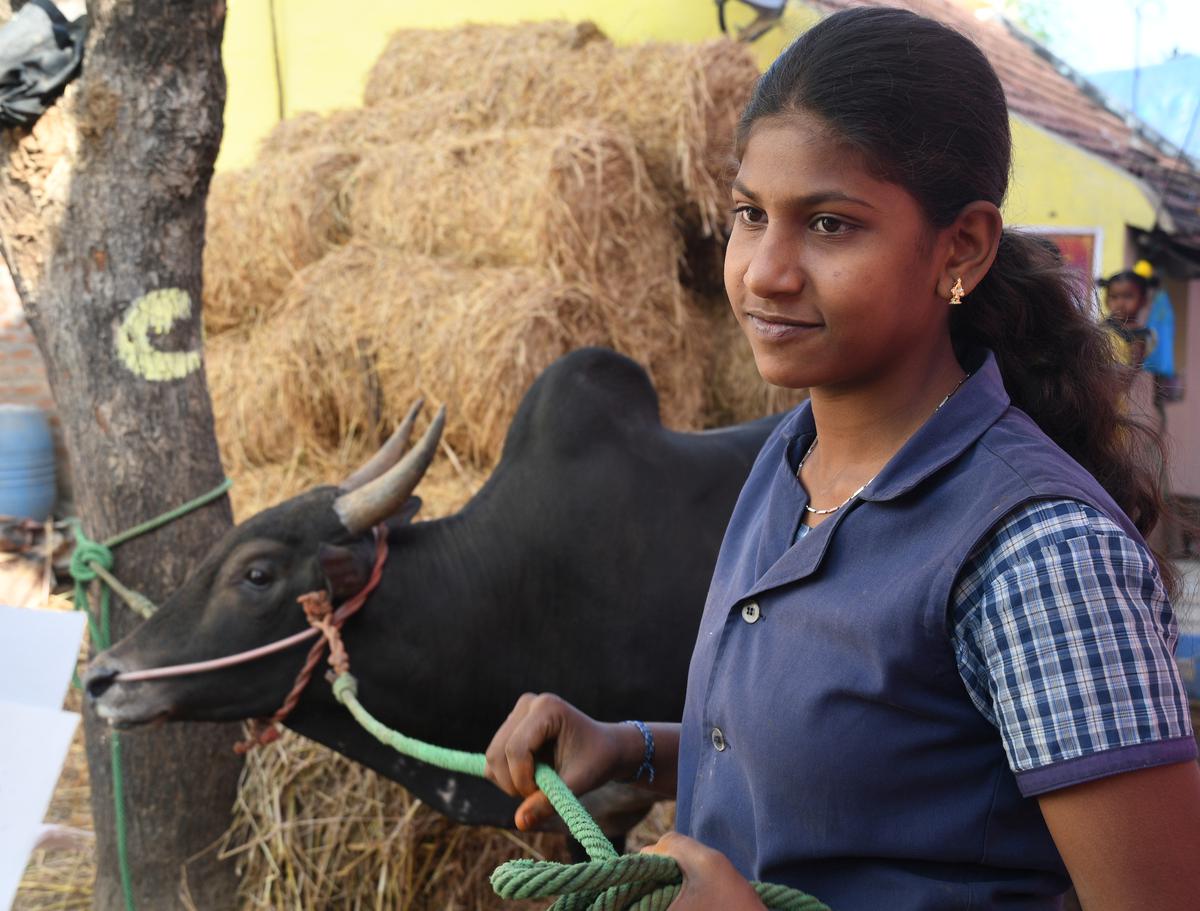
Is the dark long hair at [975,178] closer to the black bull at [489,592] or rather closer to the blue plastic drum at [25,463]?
the black bull at [489,592]

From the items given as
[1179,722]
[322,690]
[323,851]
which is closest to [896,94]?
[1179,722]

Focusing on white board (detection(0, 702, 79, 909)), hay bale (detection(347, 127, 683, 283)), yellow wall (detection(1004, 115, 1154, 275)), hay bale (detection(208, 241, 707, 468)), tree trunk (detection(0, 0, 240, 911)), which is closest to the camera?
white board (detection(0, 702, 79, 909))

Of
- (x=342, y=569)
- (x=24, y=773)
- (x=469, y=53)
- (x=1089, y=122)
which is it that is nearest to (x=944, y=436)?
(x=24, y=773)

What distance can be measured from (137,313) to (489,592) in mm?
1215

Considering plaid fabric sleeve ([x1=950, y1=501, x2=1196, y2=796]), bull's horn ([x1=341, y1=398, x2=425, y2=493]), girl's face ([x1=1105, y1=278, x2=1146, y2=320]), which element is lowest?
girl's face ([x1=1105, y1=278, x2=1146, y2=320])

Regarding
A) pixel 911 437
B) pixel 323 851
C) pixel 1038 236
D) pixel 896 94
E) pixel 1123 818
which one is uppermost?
pixel 896 94

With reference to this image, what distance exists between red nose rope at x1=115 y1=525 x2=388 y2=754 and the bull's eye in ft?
0.32

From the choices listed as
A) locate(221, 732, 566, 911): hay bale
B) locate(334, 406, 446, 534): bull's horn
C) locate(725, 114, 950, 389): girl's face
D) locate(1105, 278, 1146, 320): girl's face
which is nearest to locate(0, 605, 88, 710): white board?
locate(725, 114, 950, 389): girl's face

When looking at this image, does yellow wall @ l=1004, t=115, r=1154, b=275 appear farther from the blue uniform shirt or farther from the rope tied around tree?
the rope tied around tree

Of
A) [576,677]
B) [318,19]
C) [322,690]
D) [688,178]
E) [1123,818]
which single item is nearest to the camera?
[1123,818]

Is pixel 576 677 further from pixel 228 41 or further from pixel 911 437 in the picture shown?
pixel 228 41

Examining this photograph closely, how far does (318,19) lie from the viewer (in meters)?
8.18

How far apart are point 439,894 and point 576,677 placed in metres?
1.01

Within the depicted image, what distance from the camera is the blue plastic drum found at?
22.5 feet
